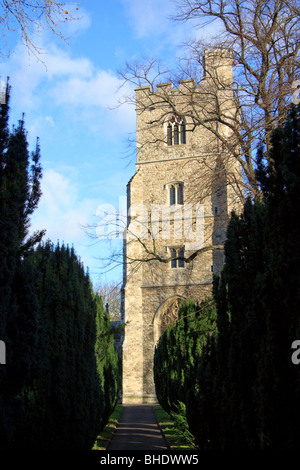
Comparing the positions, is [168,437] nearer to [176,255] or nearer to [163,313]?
[163,313]

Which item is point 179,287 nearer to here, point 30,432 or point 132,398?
point 132,398

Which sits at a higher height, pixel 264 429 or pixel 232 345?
pixel 232 345

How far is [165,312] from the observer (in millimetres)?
26594

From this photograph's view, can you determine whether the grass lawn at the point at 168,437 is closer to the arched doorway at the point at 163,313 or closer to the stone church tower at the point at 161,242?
the stone church tower at the point at 161,242

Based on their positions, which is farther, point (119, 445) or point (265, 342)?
point (119, 445)

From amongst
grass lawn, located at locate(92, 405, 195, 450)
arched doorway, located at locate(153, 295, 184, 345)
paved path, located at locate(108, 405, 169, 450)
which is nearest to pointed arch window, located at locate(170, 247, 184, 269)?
arched doorway, located at locate(153, 295, 184, 345)

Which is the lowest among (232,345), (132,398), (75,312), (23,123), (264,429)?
(132,398)

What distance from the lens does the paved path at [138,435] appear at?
33.5 feet

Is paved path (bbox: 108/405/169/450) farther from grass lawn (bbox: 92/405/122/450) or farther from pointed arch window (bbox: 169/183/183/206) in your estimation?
pointed arch window (bbox: 169/183/183/206)

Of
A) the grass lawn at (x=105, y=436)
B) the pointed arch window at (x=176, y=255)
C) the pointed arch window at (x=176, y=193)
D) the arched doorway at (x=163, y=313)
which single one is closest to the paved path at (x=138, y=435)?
the grass lawn at (x=105, y=436)

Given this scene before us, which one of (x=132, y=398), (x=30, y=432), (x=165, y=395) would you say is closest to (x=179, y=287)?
(x=132, y=398)

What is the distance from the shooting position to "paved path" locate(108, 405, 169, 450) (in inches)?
402

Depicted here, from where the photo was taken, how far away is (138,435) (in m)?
12.4
